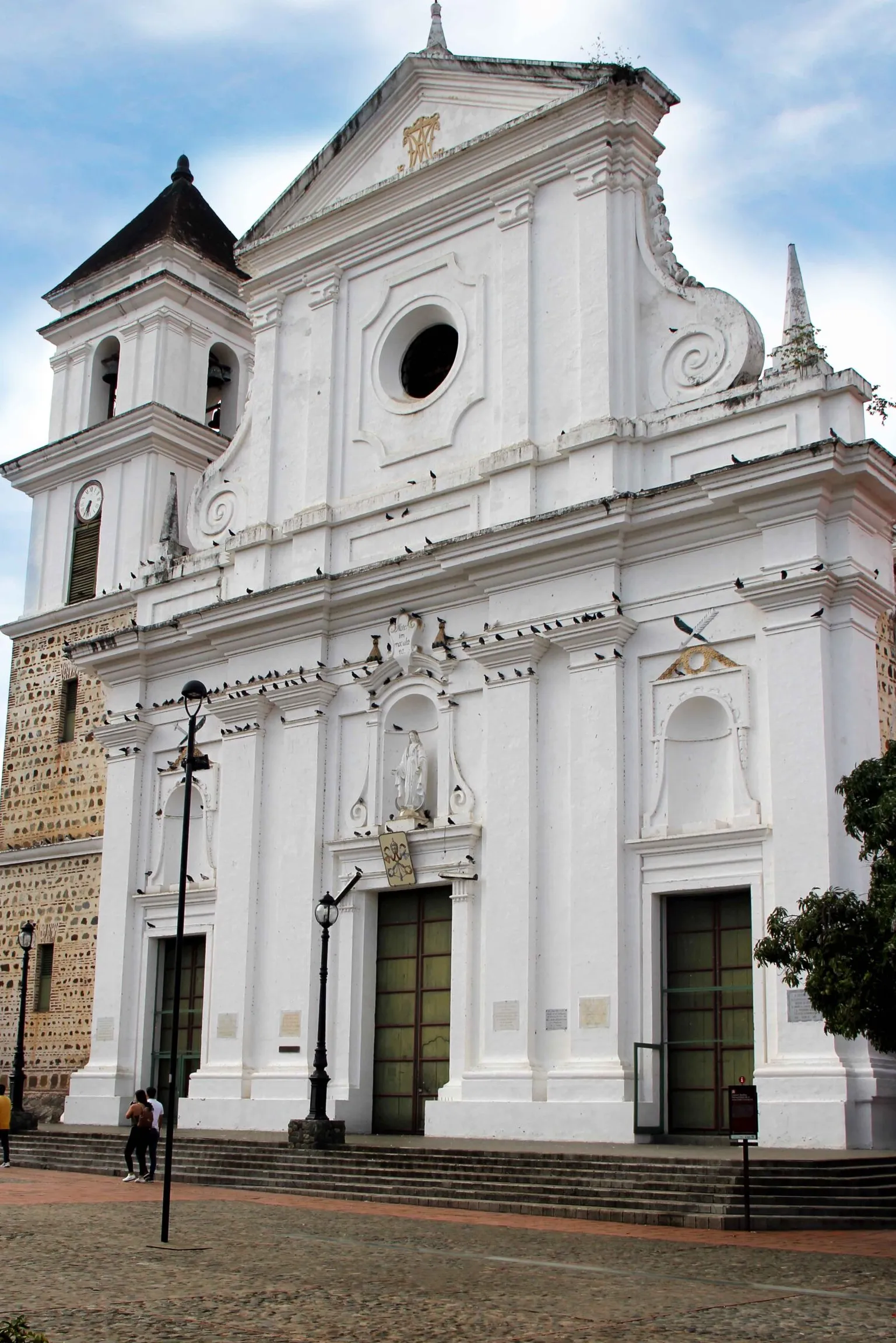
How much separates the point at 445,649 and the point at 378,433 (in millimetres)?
4424

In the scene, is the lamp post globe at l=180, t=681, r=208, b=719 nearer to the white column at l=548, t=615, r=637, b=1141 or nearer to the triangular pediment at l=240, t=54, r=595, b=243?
the white column at l=548, t=615, r=637, b=1141

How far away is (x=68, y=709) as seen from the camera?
30.3 m

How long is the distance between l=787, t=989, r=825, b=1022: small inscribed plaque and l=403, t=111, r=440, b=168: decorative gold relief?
14750 mm

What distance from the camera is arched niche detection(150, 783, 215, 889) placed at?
25188 mm

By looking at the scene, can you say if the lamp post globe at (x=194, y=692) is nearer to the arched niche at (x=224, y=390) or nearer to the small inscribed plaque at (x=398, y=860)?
the small inscribed plaque at (x=398, y=860)

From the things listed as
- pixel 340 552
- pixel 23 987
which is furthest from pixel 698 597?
pixel 23 987

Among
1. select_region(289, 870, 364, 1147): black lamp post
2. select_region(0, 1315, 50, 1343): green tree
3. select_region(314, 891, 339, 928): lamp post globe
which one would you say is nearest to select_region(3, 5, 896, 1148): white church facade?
select_region(289, 870, 364, 1147): black lamp post

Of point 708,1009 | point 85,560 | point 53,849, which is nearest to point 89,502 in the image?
point 85,560

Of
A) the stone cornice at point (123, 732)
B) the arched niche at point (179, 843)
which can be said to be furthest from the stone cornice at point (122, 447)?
the arched niche at point (179, 843)

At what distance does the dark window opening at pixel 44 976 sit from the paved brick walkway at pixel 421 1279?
1379 centimetres

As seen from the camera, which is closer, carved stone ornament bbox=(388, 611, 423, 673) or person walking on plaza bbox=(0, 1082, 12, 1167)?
person walking on plaza bbox=(0, 1082, 12, 1167)

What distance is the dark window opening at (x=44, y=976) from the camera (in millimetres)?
28375

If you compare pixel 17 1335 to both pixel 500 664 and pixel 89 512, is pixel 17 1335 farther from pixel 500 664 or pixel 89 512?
pixel 89 512

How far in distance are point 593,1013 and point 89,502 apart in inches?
681
